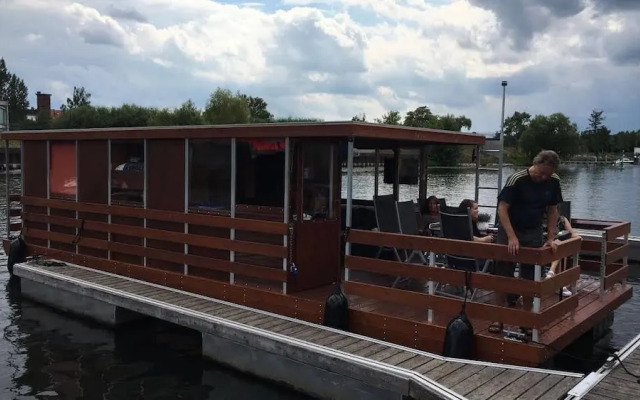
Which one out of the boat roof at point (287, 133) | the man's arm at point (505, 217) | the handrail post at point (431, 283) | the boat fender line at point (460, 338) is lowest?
the boat fender line at point (460, 338)

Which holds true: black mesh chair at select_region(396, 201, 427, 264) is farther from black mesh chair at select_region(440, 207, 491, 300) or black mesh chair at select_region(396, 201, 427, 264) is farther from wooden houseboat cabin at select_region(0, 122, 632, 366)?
black mesh chair at select_region(440, 207, 491, 300)

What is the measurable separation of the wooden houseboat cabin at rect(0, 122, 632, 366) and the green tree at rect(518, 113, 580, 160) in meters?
87.7

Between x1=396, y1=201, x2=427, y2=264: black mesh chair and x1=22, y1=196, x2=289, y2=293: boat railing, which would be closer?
x1=22, y1=196, x2=289, y2=293: boat railing

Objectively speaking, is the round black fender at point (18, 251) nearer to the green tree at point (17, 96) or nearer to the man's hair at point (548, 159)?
the man's hair at point (548, 159)

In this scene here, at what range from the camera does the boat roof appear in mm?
6234

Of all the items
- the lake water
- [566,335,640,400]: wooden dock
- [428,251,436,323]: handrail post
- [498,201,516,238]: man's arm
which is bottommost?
the lake water

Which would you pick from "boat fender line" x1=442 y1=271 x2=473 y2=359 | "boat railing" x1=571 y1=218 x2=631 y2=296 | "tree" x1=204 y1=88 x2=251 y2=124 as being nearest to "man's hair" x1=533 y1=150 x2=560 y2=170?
"boat fender line" x1=442 y1=271 x2=473 y2=359

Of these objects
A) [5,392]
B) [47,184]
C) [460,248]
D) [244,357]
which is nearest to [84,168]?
[47,184]

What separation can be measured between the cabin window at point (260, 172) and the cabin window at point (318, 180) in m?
0.32

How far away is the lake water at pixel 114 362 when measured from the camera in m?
6.55

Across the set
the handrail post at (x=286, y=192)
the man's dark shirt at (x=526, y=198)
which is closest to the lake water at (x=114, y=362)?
the handrail post at (x=286, y=192)

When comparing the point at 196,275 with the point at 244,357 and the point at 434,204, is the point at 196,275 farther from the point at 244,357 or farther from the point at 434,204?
the point at 434,204

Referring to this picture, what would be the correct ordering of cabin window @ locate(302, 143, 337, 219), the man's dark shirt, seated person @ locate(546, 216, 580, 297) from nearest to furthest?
the man's dark shirt, seated person @ locate(546, 216, 580, 297), cabin window @ locate(302, 143, 337, 219)

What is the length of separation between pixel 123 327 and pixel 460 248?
4.91 m
